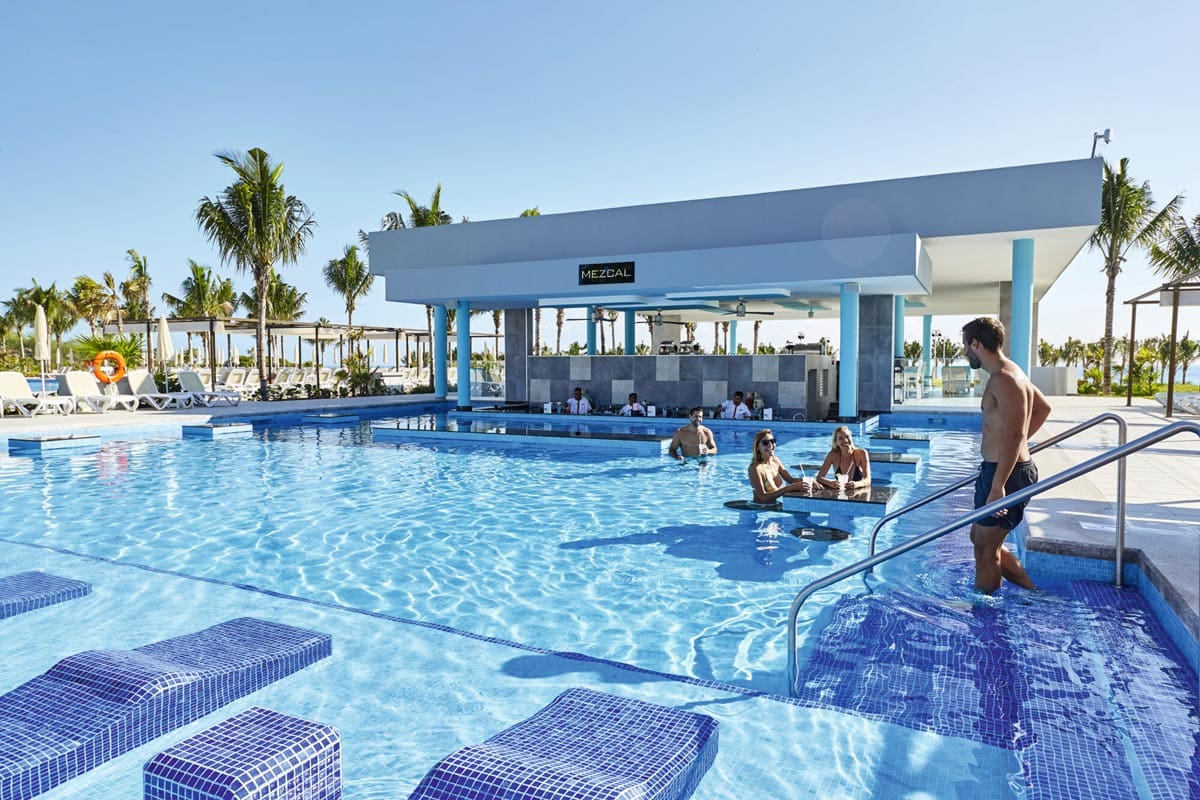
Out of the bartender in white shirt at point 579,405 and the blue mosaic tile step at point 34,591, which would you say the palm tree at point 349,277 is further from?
the blue mosaic tile step at point 34,591

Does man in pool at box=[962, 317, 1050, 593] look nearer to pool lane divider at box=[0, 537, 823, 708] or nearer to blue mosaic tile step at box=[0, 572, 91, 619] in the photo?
pool lane divider at box=[0, 537, 823, 708]

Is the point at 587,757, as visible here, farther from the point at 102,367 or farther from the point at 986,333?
the point at 102,367

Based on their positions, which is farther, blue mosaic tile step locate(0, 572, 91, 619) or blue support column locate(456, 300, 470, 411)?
blue support column locate(456, 300, 470, 411)

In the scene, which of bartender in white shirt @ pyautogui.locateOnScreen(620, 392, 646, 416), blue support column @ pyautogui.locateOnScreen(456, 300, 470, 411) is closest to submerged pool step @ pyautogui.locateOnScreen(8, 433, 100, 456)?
blue support column @ pyautogui.locateOnScreen(456, 300, 470, 411)

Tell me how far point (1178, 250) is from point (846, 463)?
87.6 feet

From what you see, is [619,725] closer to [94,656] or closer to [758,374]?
[94,656]

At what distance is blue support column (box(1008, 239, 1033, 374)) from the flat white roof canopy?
469 millimetres

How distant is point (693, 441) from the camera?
12.0 m

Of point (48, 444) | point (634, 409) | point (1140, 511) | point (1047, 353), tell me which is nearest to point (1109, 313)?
point (634, 409)

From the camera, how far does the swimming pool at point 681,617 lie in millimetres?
3199

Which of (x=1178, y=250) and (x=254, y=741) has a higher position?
(x=1178, y=250)

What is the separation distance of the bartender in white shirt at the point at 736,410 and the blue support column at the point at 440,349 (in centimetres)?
975

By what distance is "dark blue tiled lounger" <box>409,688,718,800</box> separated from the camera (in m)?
2.28

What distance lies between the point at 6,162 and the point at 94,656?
33366 millimetres
